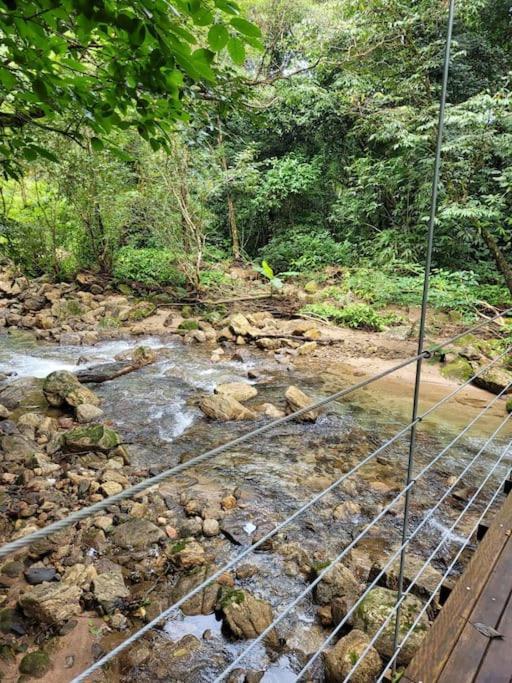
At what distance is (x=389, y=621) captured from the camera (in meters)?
2.05

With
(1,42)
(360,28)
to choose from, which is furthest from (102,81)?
(360,28)

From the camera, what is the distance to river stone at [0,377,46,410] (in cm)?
500

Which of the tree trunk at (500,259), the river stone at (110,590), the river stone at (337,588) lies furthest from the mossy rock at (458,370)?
the river stone at (110,590)

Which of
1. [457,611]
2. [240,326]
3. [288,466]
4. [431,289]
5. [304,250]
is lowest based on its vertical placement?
[288,466]

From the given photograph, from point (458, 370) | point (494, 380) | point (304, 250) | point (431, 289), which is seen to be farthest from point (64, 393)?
point (304, 250)

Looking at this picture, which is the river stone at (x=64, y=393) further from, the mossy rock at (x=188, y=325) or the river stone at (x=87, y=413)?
the mossy rock at (x=188, y=325)

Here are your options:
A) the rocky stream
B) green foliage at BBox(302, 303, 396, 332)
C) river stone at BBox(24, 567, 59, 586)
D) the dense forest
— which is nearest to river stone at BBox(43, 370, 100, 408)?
the rocky stream

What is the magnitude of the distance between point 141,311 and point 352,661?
26.1 feet

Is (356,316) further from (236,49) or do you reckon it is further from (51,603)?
(236,49)

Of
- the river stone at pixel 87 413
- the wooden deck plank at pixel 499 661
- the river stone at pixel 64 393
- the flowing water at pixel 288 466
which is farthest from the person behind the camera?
the river stone at pixel 64 393

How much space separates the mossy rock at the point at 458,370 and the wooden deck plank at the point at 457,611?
4.40 metres

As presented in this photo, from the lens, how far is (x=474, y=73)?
31.6 feet

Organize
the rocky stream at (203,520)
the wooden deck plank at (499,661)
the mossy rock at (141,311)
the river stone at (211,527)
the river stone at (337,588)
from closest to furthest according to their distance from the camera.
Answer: the wooden deck plank at (499,661)
the rocky stream at (203,520)
the river stone at (337,588)
the river stone at (211,527)
the mossy rock at (141,311)

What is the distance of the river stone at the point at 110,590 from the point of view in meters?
2.35
